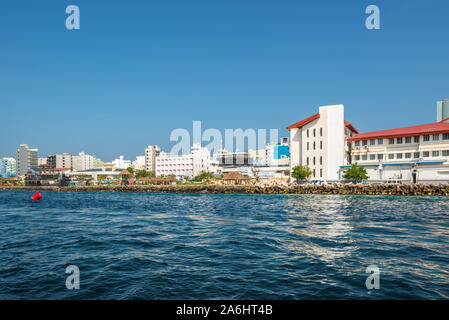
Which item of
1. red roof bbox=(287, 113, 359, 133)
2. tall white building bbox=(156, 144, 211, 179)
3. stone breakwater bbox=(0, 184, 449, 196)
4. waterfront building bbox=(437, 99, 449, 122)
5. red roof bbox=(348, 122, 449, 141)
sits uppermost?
waterfront building bbox=(437, 99, 449, 122)

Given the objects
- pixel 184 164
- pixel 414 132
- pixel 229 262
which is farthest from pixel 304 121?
pixel 184 164

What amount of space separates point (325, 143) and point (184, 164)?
90.2 m

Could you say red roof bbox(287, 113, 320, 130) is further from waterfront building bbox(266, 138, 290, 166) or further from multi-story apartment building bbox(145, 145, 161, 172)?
multi-story apartment building bbox(145, 145, 161, 172)

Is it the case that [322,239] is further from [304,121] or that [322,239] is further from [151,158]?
[151,158]

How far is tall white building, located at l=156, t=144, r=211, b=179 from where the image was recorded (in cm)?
14301

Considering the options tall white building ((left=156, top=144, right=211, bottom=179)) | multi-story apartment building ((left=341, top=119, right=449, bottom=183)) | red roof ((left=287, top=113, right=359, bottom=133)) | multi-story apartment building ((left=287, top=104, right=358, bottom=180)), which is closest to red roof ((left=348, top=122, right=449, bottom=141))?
multi-story apartment building ((left=341, top=119, right=449, bottom=183))

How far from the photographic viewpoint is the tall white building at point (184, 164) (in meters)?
143

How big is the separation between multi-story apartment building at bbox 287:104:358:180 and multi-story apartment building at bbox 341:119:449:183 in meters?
2.81

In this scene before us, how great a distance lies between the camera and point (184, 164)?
472 feet

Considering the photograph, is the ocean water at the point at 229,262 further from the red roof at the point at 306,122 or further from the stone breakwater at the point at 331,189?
the red roof at the point at 306,122

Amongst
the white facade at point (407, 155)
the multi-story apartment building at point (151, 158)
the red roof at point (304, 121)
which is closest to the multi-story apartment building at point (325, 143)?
the red roof at point (304, 121)
